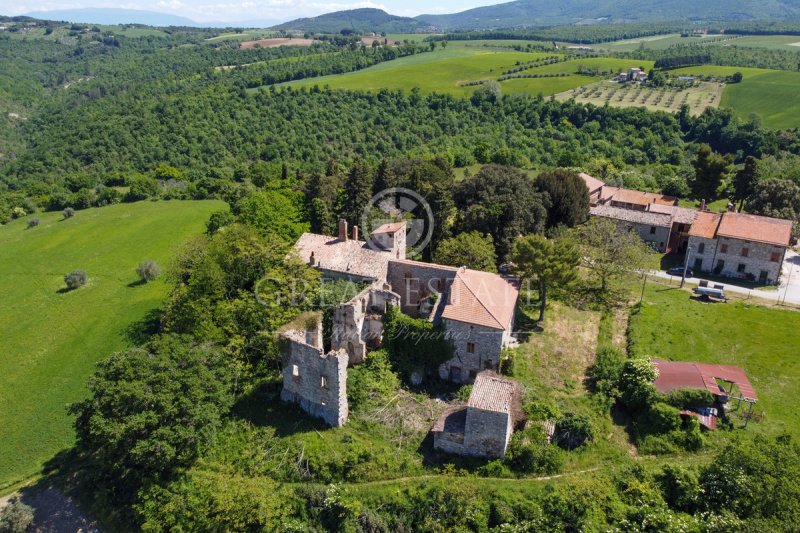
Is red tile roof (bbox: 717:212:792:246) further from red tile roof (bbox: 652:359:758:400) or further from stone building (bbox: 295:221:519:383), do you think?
stone building (bbox: 295:221:519:383)

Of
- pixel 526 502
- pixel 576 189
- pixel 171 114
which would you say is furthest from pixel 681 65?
pixel 526 502

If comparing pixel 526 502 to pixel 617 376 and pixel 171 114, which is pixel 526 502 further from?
pixel 171 114

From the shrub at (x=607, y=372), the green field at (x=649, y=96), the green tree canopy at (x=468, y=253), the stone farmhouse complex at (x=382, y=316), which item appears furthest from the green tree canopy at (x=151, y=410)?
the green field at (x=649, y=96)

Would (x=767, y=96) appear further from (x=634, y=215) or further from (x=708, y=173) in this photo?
(x=634, y=215)

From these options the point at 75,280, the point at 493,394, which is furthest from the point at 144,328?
the point at 493,394

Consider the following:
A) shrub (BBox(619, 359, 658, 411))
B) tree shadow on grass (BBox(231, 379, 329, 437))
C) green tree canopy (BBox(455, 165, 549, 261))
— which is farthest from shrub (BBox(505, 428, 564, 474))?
green tree canopy (BBox(455, 165, 549, 261))

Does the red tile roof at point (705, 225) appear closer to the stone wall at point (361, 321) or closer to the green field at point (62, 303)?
the stone wall at point (361, 321)

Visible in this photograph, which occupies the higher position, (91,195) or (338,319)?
(338,319)
